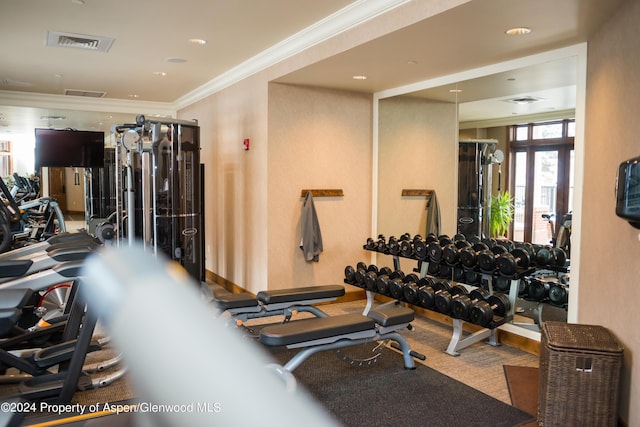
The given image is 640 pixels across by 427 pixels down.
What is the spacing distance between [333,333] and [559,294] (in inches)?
71.6

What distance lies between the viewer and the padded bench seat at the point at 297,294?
3725 millimetres

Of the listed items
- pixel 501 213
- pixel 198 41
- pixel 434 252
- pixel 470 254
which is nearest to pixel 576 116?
pixel 501 213

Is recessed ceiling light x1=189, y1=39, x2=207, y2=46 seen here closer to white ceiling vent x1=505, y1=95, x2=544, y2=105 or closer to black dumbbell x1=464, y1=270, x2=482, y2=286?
white ceiling vent x1=505, y1=95, x2=544, y2=105

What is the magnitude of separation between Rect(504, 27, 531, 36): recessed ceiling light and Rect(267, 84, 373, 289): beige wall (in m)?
2.22

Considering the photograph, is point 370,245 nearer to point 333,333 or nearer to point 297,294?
point 297,294

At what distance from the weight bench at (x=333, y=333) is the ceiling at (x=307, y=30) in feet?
6.09

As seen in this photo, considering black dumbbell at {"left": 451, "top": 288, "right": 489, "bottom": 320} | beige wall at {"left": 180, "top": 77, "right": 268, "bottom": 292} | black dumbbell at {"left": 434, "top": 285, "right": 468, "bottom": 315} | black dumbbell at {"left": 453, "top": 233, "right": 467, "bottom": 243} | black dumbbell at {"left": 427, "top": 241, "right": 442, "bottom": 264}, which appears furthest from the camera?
beige wall at {"left": 180, "top": 77, "right": 268, "bottom": 292}

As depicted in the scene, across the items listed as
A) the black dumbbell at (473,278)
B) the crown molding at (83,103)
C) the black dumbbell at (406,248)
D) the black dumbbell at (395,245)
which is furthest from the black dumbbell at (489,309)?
the crown molding at (83,103)

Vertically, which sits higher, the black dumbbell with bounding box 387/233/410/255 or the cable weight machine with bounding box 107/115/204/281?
the cable weight machine with bounding box 107/115/204/281

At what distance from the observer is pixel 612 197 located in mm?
2779

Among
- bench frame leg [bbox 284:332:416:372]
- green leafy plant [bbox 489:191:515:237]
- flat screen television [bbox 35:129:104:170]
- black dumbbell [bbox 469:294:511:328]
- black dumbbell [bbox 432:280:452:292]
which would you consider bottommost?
bench frame leg [bbox 284:332:416:372]

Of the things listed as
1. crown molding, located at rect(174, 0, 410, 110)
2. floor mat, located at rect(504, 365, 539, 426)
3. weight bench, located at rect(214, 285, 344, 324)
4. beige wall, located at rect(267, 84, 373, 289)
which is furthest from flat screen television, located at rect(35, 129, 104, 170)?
floor mat, located at rect(504, 365, 539, 426)

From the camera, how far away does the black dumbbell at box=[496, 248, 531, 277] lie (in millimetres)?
3584

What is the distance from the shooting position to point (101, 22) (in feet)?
12.5
